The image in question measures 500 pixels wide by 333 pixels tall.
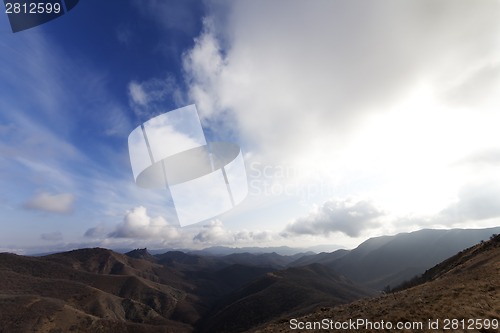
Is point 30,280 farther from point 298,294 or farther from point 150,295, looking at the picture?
point 298,294

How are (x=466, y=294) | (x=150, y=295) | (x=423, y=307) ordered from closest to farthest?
(x=423, y=307) → (x=466, y=294) → (x=150, y=295)

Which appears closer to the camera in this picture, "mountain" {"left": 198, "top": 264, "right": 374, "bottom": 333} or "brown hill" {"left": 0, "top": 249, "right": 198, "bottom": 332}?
"brown hill" {"left": 0, "top": 249, "right": 198, "bottom": 332}

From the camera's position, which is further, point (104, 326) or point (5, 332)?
point (104, 326)

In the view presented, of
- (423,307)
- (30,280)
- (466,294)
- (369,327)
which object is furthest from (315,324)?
(30,280)

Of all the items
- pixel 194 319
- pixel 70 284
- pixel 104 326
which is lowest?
pixel 194 319

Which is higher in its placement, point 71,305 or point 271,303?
point 71,305

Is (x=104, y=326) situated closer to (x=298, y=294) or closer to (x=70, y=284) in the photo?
(x=70, y=284)

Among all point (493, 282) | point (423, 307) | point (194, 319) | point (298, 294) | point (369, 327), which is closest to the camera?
point (369, 327)

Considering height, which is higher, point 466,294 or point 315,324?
point 466,294

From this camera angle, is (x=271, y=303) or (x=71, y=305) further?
(x=71, y=305)

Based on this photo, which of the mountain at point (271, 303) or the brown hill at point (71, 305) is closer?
the brown hill at point (71, 305)
